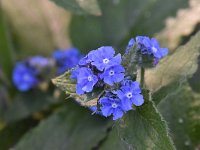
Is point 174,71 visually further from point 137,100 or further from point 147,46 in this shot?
point 137,100

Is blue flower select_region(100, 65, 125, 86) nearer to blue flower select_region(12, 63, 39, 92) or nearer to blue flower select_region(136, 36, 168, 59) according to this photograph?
blue flower select_region(136, 36, 168, 59)

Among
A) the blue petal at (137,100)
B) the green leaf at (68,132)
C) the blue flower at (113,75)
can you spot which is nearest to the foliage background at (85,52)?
the green leaf at (68,132)

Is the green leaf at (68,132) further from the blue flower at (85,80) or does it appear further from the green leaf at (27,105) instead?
the blue flower at (85,80)

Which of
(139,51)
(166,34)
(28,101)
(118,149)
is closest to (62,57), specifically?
(28,101)

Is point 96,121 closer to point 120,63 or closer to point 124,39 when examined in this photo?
point 124,39

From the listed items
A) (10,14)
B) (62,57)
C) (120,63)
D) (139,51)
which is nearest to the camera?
(120,63)

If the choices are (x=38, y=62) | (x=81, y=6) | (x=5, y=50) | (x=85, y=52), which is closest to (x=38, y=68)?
(x=38, y=62)
